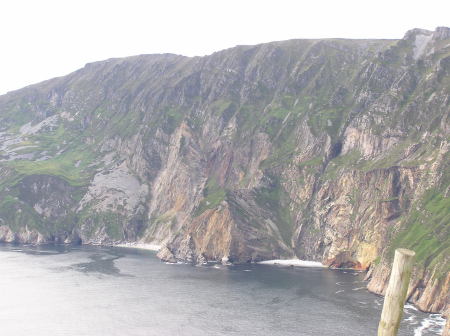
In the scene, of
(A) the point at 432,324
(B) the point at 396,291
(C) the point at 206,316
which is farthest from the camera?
(C) the point at 206,316

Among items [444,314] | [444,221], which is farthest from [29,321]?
[444,221]

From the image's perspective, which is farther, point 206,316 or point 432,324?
point 206,316

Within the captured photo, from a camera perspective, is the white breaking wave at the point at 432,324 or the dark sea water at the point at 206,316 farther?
the dark sea water at the point at 206,316

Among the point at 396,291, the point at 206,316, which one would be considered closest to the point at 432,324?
the point at 206,316

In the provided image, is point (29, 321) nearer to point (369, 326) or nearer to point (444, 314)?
point (369, 326)

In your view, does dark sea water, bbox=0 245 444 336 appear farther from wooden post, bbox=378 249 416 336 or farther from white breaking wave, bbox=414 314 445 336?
wooden post, bbox=378 249 416 336

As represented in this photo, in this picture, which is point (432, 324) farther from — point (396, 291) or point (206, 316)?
point (396, 291)

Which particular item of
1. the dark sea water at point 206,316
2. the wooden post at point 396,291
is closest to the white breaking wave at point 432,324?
the dark sea water at point 206,316

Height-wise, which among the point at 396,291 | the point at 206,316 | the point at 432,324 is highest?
the point at 396,291

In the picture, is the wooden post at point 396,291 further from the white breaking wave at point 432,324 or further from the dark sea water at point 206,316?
the white breaking wave at point 432,324
